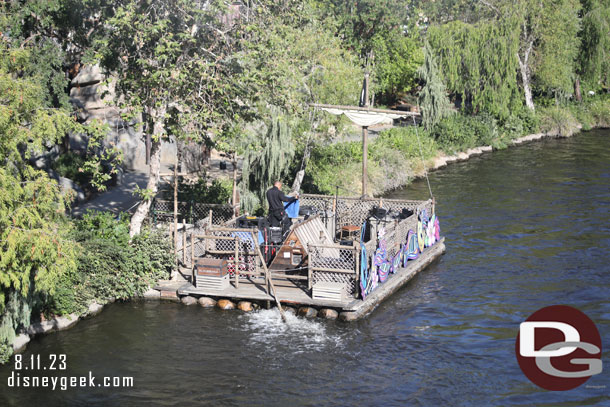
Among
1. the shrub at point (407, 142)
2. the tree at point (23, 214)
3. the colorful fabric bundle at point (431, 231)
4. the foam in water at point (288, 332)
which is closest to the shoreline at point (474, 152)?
the shrub at point (407, 142)

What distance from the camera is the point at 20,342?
58.4 ft

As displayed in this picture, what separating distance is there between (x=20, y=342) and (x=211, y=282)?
532cm

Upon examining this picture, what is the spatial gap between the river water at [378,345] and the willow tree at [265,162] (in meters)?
6.74

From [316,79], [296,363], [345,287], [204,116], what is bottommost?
[296,363]

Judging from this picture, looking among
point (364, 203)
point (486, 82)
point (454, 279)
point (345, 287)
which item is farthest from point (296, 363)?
point (486, 82)

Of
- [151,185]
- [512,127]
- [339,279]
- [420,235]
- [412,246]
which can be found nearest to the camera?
[339,279]

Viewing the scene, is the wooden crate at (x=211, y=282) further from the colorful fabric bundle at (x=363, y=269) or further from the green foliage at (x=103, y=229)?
the colorful fabric bundle at (x=363, y=269)

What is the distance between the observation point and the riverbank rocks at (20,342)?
17641 mm

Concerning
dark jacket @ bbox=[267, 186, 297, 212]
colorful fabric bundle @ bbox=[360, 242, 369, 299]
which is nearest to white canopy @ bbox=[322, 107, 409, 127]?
dark jacket @ bbox=[267, 186, 297, 212]

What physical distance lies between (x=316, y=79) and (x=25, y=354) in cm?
1763

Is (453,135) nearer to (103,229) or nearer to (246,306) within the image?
(246,306)

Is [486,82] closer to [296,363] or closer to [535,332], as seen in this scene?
[535,332]

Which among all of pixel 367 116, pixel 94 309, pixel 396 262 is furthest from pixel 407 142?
pixel 94 309

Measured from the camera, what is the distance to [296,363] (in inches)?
677
